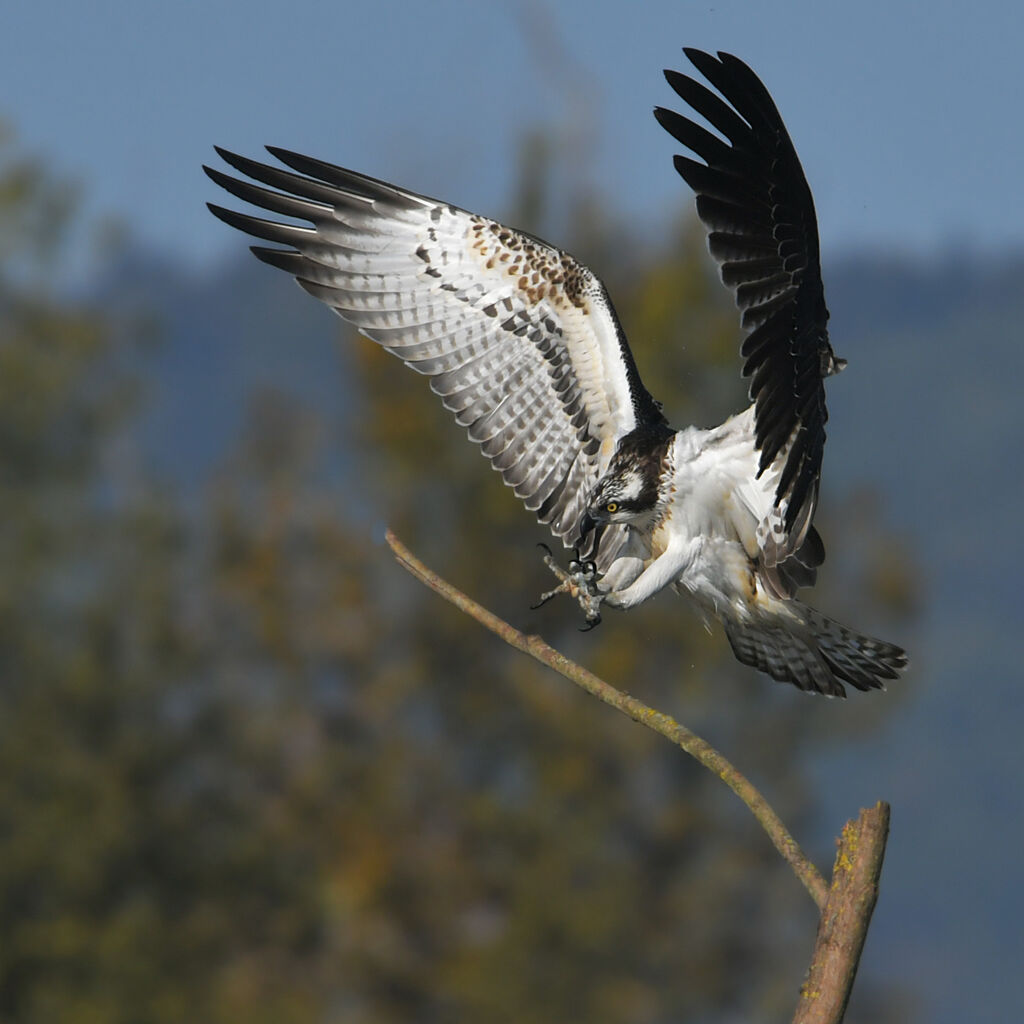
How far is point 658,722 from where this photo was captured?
503 cm

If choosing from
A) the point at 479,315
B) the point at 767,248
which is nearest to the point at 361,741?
the point at 479,315

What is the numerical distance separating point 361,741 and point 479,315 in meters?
31.5

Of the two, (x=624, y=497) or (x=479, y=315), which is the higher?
(x=479, y=315)

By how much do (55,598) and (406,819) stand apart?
8936 mm

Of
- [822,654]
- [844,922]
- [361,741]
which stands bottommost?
[844,922]

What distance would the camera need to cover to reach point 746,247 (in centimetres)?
566

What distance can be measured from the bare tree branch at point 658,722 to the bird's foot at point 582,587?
900 millimetres

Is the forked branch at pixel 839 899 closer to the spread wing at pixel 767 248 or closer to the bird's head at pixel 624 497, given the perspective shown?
the spread wing at pixel 767 248

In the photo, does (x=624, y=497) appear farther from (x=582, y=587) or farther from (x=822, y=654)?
(x=822, y=654)

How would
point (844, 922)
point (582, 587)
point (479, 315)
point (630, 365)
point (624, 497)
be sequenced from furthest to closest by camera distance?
point (479, 315), point (630, 365), point (624, 497), point (582, 587), point (844, 922)

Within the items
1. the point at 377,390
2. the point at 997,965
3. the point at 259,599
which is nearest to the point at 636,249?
the point at 377,390

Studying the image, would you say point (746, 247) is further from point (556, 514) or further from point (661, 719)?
point (556, 514)

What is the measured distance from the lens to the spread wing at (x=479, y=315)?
738 cm

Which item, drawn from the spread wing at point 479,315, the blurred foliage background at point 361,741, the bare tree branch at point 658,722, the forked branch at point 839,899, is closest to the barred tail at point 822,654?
the spread wing at point 479,315
